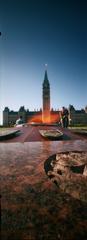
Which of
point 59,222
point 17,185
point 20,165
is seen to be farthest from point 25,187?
point 20,165

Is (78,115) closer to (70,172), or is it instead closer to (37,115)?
(37,115)

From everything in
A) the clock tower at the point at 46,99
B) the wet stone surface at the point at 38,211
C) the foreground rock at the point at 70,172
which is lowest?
the foreground rock at the point at 70,172

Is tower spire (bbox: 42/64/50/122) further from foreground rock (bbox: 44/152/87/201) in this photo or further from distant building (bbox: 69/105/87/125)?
foreground rock (bbox: 44/152/87/201)

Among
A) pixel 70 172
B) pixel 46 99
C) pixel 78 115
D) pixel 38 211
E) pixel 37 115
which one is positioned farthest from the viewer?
pixel 37 115

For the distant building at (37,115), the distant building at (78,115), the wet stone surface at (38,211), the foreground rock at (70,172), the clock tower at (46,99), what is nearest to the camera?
the wet stone surface at (38,211)

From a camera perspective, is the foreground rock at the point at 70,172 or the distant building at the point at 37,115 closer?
the foreground rock at the point at 70,172

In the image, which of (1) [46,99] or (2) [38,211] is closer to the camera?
(2) [38,211]

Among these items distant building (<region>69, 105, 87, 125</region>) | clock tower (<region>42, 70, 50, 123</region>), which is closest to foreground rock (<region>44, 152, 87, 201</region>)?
clock tower (<region>42, 70, 50, 123</region>)

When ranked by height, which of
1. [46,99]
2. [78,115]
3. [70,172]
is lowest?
[70,172]

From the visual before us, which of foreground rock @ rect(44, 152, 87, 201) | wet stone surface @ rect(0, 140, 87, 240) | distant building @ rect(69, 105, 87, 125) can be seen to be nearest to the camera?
wet stone surface @ rect(0, 140, 87, 240)

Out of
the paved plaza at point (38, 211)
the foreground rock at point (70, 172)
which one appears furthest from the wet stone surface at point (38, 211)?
the foreground rock at point (70, 172)

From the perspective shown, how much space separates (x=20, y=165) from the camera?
1757mm

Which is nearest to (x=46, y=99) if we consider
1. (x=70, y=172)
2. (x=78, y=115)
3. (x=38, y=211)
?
(x=78, y=115)

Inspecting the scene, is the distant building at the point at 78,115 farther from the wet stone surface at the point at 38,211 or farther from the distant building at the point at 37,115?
the wet stone surface at the point at 38,211
